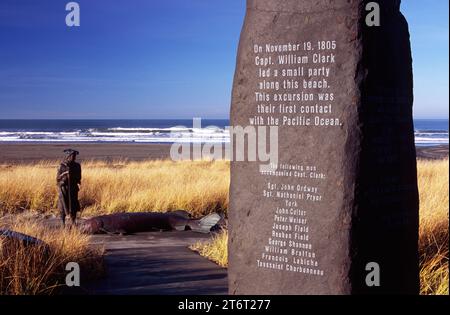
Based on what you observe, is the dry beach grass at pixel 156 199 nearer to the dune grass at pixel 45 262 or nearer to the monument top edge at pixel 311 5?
the dune grass at pixel 45 262

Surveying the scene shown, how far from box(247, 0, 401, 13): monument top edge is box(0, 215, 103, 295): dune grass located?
329 centimetres

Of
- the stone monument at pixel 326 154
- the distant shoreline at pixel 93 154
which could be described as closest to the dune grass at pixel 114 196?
the stone monument at pixel 326 154

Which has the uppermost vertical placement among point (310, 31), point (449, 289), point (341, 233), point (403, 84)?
point (310, 31)

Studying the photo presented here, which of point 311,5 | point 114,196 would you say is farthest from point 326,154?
point 114,196

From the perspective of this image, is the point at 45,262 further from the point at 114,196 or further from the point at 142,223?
the point at 114,196

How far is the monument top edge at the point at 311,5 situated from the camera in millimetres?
5179

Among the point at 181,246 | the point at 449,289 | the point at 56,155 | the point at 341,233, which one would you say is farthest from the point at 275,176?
the point at 56,155

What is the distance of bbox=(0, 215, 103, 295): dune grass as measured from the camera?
249 inches

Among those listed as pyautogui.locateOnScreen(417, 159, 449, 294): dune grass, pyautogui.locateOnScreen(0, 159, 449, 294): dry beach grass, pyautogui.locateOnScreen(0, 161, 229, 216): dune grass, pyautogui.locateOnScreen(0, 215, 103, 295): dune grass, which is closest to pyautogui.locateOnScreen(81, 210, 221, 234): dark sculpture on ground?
pyautogui.locateOnScreen(0, 159, 449, 294): dry beach grass

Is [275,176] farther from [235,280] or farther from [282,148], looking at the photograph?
[235,280]

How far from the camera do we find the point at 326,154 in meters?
5.21

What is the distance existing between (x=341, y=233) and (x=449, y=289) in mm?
2500

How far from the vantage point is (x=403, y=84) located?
5555 millimetres
